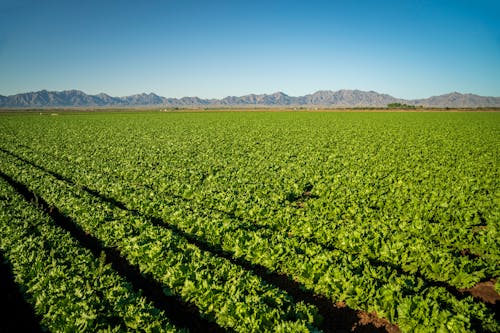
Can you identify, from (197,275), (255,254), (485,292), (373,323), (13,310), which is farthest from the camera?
(255,254)

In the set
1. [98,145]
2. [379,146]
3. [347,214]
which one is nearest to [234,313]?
[347,214]

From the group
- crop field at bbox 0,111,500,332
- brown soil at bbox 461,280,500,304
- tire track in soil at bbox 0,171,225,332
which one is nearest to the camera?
crop field at bbox 0,111,500,332

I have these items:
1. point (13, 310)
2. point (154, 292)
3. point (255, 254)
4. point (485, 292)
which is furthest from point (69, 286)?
point (485, 292)

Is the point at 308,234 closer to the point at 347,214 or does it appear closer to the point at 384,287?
the point at 347,214

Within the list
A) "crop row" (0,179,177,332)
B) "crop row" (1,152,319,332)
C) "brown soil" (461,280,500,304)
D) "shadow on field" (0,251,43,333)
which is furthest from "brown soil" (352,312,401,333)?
"shadow on field" (0,251,43,333)

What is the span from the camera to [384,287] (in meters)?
6.71

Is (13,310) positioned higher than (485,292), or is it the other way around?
(485,292)

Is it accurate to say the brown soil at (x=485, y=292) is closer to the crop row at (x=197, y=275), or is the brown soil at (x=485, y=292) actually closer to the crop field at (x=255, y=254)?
the crop field at (x=255, y=254)

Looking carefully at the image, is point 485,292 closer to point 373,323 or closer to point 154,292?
point 373,323

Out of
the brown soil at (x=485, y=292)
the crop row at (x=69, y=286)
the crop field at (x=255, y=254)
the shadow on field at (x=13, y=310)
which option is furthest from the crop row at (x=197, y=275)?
the brown soil at (x=485, y=292)

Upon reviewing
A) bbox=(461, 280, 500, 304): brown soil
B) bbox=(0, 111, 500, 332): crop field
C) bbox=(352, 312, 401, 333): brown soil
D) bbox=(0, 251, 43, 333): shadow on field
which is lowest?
bbox=(0, 251, 43, 333): shadow on field

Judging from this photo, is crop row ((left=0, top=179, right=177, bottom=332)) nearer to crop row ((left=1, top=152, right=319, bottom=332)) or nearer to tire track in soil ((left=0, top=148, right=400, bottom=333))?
crop row ((left=1, top=152, right=319, bottom=332))

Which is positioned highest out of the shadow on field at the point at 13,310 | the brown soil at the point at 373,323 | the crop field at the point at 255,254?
the crop field at the point at 255,254

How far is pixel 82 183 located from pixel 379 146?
27822mm
